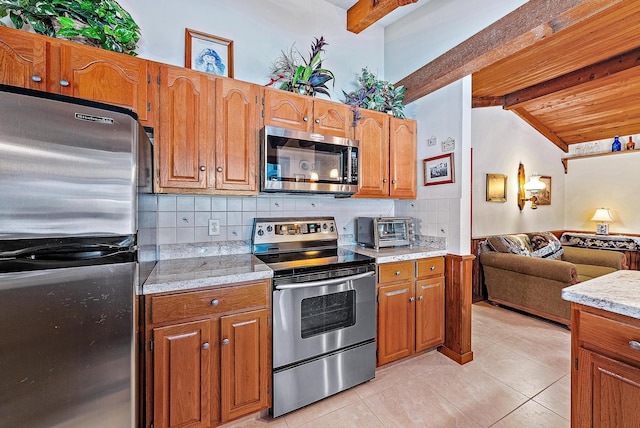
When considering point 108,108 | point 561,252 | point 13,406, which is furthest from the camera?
point 561,252

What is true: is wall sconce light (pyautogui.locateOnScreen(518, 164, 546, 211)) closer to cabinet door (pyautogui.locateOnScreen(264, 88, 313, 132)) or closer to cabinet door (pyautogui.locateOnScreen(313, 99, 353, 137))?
cabinet door (pyautogui.locateOnScreen(313, 99, 353, 137))

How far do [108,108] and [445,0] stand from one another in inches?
109

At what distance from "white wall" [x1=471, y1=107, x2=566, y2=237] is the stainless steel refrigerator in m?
4.20

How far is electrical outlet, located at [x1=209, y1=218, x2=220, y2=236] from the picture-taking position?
2.02 meters

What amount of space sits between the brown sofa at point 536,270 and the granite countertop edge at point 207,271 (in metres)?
2.18

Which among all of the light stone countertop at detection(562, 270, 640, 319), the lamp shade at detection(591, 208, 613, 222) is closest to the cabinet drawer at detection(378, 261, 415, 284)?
the light stone countertop at detection(562, 270, 640, 319)

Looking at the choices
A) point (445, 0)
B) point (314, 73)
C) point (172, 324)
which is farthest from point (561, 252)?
point (172, 324)

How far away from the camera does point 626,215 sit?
16.1 feet

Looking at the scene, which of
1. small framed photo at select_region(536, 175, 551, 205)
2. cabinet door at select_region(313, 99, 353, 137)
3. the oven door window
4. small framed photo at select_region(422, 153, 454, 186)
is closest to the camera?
the oven door window

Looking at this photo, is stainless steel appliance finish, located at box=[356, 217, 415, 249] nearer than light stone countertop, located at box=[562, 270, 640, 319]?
No

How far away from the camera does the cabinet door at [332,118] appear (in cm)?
209

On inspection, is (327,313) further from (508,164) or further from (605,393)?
(508,164)

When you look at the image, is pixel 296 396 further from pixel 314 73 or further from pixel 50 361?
pixel 314 73

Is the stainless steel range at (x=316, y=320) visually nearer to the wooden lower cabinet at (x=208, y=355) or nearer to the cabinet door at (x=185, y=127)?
the wooden lower cabinet at (x=208, y=355)
